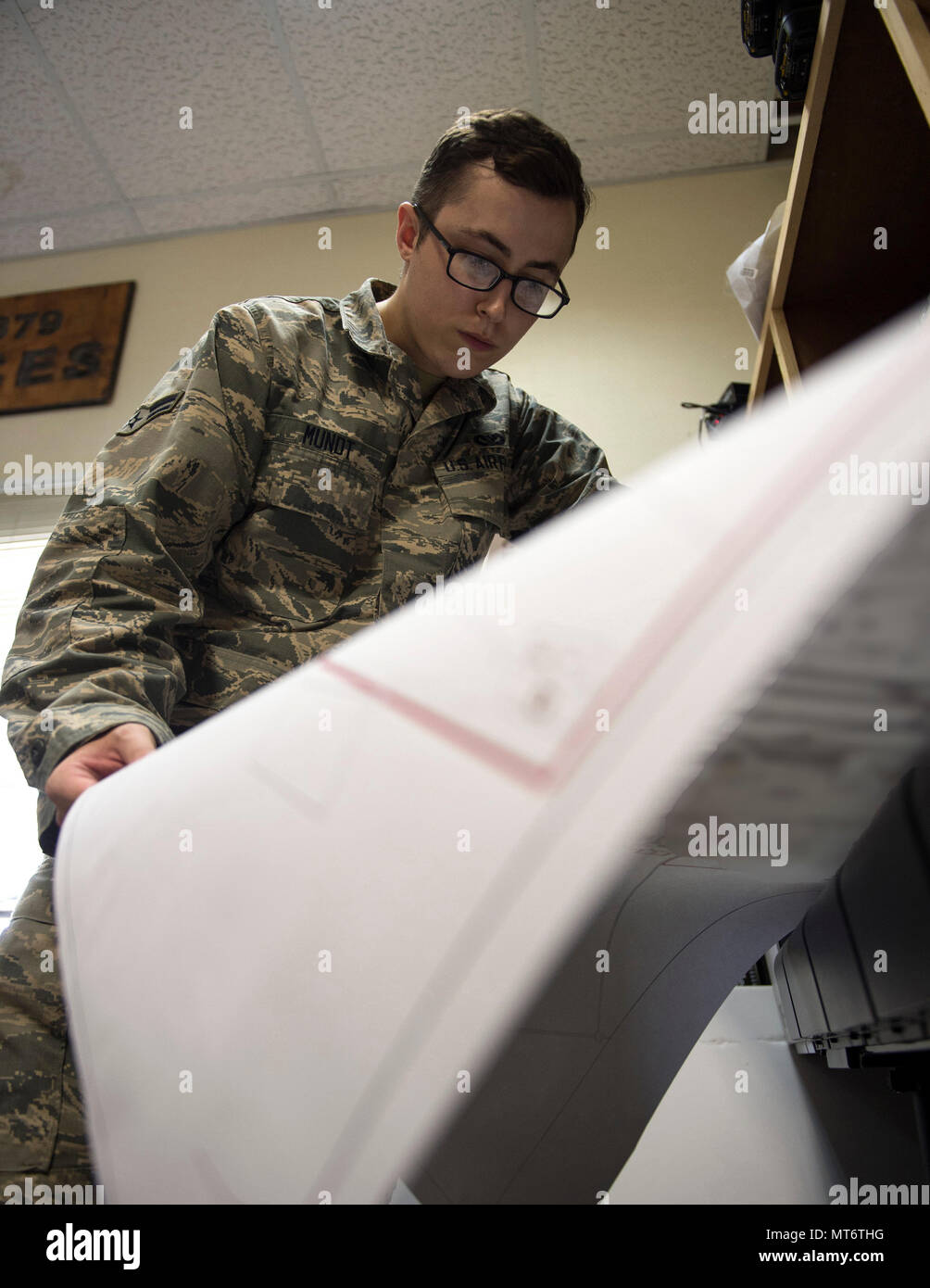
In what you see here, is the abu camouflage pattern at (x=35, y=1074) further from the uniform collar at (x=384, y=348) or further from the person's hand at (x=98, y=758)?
the uniform collar at (x=384, y=348)

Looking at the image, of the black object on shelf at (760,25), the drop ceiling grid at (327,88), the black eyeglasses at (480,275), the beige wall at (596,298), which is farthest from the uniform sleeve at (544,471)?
the drop ceiling grid at (327,88)

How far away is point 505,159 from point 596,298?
4.07 ft

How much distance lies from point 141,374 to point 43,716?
198 cm

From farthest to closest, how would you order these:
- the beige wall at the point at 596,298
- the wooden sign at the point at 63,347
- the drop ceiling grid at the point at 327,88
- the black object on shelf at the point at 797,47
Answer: the wooden sign at the point at 63,347 → the beige wall at the point at 596,298 → the drop ceiling grid at the point at 327,88 → the black object on shelf at the point at 797,47

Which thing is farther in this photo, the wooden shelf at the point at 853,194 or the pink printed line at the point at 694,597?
the wooden shelf at the point at 853,194

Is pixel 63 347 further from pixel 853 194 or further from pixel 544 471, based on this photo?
pixel 853 194

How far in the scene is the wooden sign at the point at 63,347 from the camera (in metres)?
2.20

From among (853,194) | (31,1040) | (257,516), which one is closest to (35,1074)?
(31,1040)

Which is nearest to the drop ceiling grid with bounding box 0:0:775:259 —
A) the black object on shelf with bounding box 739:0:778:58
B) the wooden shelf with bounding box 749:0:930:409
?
the black object on shelf with bounding box 739:0:778:58

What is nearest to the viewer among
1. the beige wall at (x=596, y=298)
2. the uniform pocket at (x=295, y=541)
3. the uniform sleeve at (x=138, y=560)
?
the uniform sleeve at (x=138, y=560)

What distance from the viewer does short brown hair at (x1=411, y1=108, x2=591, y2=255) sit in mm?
814

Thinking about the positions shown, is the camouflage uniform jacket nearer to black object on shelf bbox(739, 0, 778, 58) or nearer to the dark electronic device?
the dark electronic device

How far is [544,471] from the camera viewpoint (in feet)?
3.14

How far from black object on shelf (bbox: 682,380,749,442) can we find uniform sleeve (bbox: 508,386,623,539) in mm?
740
